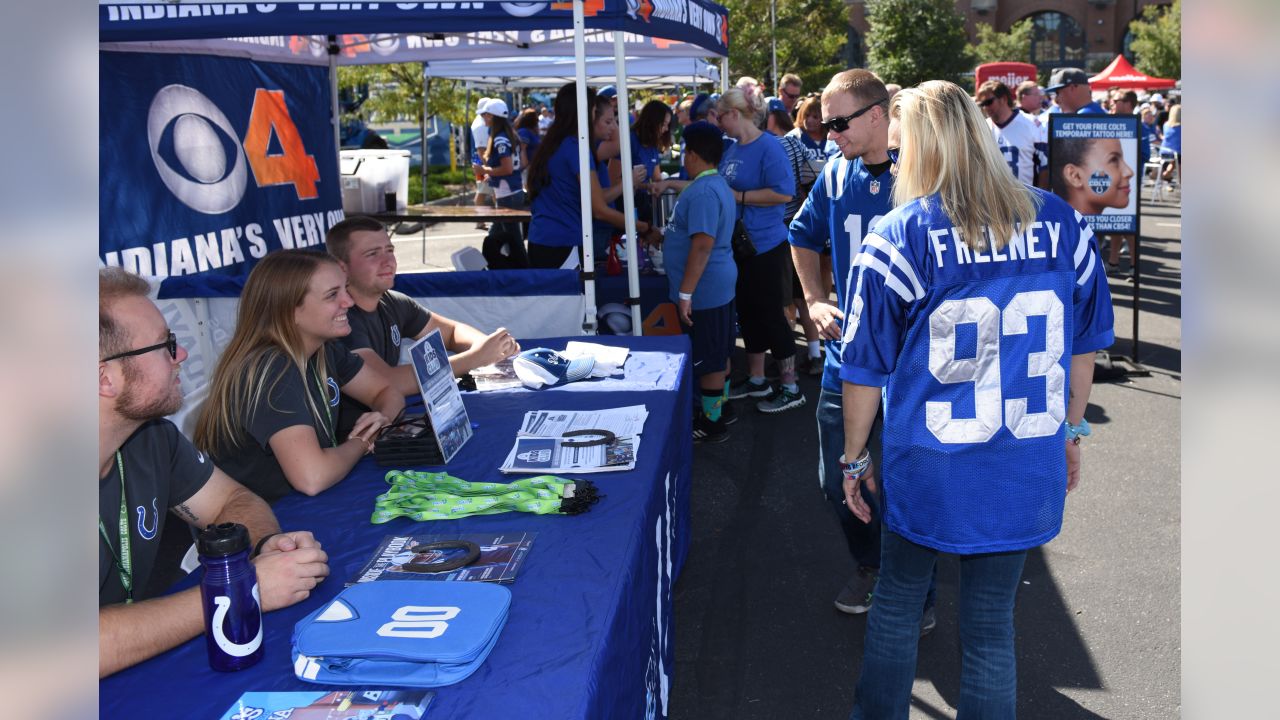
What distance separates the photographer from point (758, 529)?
4.52m

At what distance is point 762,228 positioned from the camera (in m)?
5.95

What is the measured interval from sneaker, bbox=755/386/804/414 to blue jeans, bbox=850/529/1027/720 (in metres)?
3.60

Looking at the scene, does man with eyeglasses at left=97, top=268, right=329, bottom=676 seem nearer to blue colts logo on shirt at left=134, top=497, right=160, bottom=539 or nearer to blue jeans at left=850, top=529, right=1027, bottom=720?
blue colts logo on shirt at left=134, top=497, right=160, bottom=539

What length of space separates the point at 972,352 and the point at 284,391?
1756 mm

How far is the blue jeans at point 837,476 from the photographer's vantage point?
320cm

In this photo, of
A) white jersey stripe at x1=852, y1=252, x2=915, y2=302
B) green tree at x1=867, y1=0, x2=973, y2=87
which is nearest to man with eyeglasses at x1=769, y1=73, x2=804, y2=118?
white jersey stripe at x1=852, y1=252, x2=915, y2=302

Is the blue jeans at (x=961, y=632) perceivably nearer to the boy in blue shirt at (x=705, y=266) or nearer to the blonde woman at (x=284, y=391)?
the blonde woman at (x=284, y=391)

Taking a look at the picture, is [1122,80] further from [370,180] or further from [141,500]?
[141,500]

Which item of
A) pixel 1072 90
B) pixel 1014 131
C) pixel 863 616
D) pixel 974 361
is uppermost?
pixel 1072 90

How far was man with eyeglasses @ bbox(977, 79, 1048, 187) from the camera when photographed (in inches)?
326

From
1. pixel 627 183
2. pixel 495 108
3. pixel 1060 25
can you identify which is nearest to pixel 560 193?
pixel 627 183

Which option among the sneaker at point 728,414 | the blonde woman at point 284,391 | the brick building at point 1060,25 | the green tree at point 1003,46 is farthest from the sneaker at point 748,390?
the brick building at point 1060,25

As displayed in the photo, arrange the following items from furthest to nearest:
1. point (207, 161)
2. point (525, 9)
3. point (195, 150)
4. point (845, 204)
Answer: point (207, 161)
point (195, 150)
point (525, 9)
point (845, 204)

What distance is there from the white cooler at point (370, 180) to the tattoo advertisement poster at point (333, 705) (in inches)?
273
